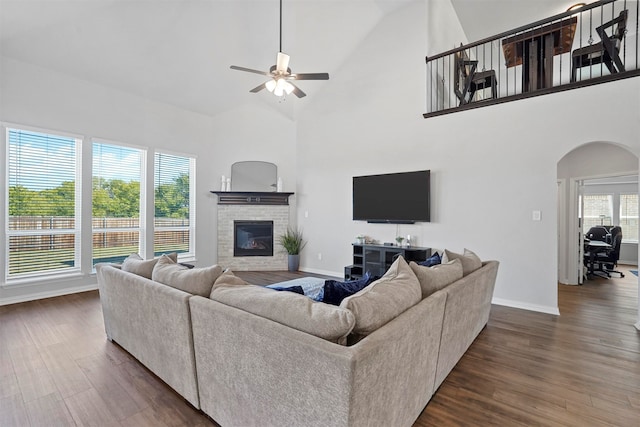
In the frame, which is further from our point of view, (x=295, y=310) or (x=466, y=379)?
(x=466, y=379)

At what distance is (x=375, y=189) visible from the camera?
5.15 meters

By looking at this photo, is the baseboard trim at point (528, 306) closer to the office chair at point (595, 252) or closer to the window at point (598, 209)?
the office chair at point (595, 252)

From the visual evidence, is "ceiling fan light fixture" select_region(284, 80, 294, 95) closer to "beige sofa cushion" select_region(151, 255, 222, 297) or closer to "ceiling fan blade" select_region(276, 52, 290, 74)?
"ceiling fan blade" select_region(276, 52, 290, 74)

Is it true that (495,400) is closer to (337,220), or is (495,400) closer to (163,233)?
(337,220)

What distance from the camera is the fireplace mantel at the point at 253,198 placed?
20.7ft

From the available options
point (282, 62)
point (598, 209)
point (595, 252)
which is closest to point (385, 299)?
point (282, 62)

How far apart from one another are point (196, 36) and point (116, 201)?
116 inches

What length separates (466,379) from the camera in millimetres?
2211

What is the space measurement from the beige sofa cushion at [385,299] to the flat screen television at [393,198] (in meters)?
2.97

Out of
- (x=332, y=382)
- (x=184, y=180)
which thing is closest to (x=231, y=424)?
(x=332, y=382)

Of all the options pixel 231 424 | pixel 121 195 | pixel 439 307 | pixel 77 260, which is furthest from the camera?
pixel 121 195

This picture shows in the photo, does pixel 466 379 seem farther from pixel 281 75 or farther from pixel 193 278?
pixel 281 75

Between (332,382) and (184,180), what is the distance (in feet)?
18.8

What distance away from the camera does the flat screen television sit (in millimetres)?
4641
